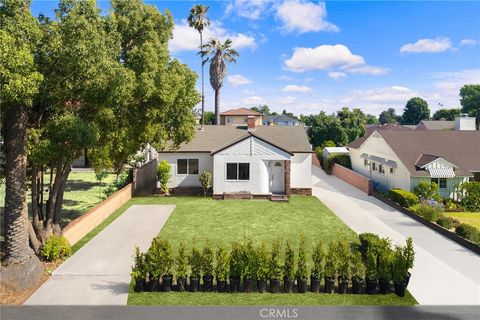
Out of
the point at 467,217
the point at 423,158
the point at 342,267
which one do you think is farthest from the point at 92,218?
the point at 423,158

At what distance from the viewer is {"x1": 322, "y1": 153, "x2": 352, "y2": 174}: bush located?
40.1 meters

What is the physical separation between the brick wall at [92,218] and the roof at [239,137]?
6381 millimetres

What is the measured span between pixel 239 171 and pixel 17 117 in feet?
55.9

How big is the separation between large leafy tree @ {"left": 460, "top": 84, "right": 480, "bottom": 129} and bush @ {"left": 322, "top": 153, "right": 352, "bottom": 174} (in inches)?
3143

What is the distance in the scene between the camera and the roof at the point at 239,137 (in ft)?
96.0

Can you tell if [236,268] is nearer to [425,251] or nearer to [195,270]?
[195,270]

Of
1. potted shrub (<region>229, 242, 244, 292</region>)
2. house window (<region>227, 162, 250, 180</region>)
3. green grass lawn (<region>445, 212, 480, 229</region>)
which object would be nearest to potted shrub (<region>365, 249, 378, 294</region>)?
potted shrub (<region>229, 242, 244, 292</region>)

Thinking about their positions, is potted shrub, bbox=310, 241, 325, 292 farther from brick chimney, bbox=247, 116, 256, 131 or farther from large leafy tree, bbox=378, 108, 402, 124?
large leafy tree, bbox=378, 108, 402, 124

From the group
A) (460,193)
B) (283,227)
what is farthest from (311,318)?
(460,193)

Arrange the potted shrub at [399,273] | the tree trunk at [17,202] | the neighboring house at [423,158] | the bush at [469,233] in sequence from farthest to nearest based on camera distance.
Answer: the neighboring house at [423,158]
the bush at [469,233]
the tree trunk at [17,202]
the potted shrub at [399,273]

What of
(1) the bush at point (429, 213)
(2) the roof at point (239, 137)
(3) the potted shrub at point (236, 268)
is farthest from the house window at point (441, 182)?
(3) the potted shrub at point (236, 268)

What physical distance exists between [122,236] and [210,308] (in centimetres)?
892

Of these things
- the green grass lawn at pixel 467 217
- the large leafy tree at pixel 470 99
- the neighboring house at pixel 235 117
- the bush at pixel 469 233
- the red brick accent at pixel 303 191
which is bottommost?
the green grass lawn at pixel 467 217

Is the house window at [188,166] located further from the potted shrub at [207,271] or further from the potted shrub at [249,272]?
the potted shrub at [249,272]
